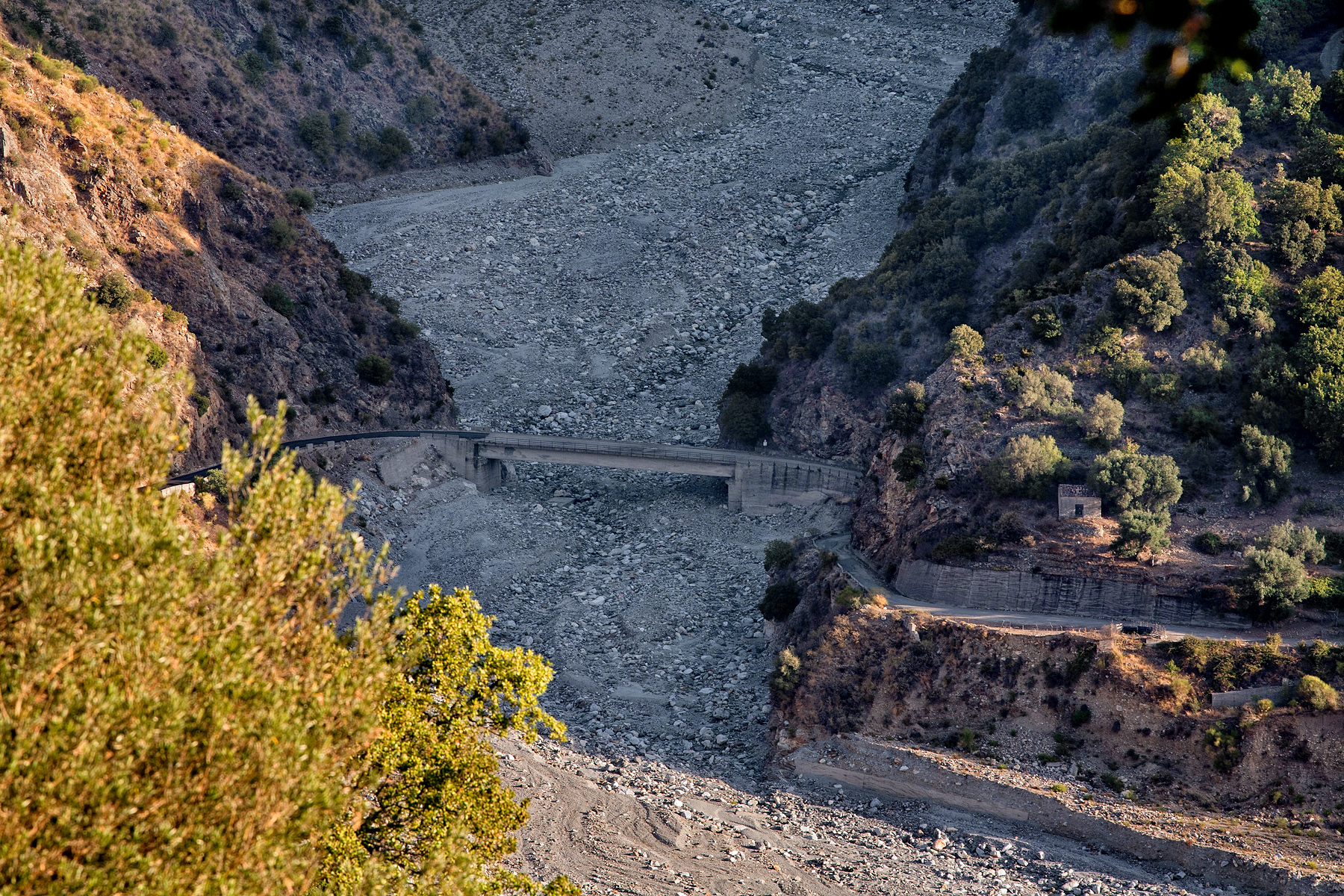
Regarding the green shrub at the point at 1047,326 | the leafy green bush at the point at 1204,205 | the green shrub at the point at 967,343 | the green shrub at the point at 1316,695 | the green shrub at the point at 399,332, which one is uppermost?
the leafy green bush at the point at 1204,205

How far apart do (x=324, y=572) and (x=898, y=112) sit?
11537 cm

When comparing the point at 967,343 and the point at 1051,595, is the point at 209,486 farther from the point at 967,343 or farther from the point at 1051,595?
the point at 1051,595

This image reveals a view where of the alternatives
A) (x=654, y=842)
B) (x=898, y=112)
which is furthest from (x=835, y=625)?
(x=898, y=112)

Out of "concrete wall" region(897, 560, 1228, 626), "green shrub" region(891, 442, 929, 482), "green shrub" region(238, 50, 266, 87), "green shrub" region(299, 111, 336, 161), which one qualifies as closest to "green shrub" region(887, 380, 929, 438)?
"green shrub" region(891, 442, 929, 482)

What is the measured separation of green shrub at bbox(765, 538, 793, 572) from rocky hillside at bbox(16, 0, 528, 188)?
60272 mm

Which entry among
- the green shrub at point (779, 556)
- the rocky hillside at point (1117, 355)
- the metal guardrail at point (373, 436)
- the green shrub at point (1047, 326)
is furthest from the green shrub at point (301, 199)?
the green shrub at point (1047, 326)

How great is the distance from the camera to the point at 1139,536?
181 feet

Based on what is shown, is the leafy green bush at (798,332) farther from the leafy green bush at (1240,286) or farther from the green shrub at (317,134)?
the green shrub at (317,134)

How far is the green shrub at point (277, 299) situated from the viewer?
80.1 meters

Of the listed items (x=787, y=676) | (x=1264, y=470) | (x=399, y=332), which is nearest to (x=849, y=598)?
(x=787, y=676)

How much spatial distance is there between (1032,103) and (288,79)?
6451cm

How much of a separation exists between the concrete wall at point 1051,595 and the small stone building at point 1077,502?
324 cm

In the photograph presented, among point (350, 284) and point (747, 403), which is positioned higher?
point (350, 284)

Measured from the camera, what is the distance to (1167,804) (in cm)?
4794
